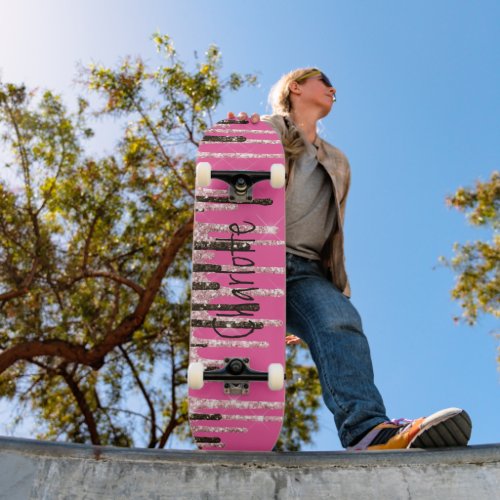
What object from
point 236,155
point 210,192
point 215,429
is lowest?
point 215,429

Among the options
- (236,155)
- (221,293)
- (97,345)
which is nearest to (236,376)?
(221,293)

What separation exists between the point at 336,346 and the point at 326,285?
0.37m

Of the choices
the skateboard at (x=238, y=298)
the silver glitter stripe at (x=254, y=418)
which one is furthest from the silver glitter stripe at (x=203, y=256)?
the silver glitter stripe at (x=254, y=418)

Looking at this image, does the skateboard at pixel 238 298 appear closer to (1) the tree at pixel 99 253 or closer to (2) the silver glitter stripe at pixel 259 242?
(2) the silver glitter stripe at pixel 259 242

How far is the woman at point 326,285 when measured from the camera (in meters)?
2.14

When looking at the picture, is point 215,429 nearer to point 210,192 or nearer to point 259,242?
point 259,242

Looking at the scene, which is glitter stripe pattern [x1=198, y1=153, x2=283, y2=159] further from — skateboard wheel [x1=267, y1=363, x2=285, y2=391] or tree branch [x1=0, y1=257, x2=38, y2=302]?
tree branch [x1=0, y1=257, x2=38, y2=302]

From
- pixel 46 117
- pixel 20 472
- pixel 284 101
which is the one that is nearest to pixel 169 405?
pixel 46 117

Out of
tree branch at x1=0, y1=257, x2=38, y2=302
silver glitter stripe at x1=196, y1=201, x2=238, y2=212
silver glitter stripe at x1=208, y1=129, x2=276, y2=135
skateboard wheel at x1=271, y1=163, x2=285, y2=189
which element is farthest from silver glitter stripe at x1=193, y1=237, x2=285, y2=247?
tree branch at x1=0, y1=257, x2=38, y2=302

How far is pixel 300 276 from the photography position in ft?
9.02

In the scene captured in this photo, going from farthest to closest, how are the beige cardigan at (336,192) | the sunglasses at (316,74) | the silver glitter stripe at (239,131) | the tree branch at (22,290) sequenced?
the tree branch at (22,290)
the sunglasses at (316,74)
the beige cardigan at (336,192)
the silver glitter stripe at (239,131)

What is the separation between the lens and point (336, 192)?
290 centimetres

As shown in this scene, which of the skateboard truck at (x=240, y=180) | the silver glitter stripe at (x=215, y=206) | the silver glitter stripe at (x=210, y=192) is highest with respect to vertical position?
the skateboard truck at (x=240, y=180)

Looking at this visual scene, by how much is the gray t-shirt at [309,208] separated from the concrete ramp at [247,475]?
1252 mm
